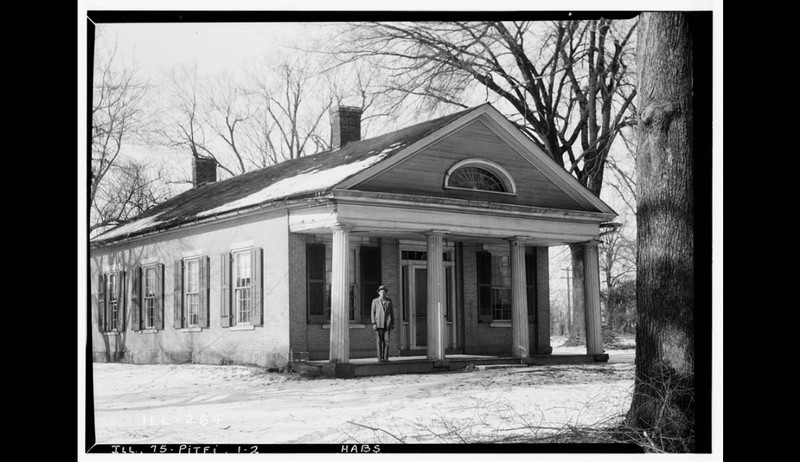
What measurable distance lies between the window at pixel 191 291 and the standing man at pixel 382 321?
269cm

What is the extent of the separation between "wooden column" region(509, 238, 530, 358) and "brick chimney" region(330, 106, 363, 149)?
346 centimetres

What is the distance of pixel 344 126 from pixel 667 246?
8093 mm

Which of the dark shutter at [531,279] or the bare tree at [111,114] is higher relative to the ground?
the bare tree at [111,114]

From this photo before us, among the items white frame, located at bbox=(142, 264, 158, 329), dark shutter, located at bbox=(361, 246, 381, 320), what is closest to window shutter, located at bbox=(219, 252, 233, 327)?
white frame, located at bbox=(142, 264, 158, 329)

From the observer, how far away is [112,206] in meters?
12.3

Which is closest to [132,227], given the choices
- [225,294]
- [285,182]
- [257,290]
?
[225,294]

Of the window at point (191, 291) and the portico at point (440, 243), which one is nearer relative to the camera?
the window at point (191, 291)

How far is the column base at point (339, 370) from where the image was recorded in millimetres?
→ 14133

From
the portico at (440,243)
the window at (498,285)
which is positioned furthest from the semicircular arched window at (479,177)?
the window at (498,285)

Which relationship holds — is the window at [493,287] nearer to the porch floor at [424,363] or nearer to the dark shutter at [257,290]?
the porch floor at [424,363]

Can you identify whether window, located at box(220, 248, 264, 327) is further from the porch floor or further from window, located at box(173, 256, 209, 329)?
the porch floor

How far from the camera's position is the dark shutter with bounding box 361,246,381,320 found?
16391 mm
